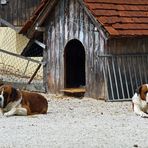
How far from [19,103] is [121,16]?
473 cm

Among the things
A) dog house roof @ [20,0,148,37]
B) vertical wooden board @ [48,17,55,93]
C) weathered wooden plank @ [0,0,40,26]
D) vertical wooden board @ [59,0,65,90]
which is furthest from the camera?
weathered wooden plank @ [0,0,40,26]

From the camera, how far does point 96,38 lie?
54.2 ft

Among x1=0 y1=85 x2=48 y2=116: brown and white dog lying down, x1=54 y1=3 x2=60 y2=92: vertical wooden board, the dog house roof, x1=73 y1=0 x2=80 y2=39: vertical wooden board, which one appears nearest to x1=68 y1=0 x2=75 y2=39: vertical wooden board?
x1=73 y1=0 x2=80 y2=39: vertical wooden board

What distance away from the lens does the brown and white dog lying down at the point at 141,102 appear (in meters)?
13.4

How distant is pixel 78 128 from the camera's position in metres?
11.5

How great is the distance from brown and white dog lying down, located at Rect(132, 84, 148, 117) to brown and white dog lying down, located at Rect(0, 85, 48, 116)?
2005 mm

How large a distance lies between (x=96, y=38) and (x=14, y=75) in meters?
9.19

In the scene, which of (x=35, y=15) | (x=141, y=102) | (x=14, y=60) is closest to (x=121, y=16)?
(x=35, y=15)

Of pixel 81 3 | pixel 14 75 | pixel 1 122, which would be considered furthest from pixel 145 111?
pixel 14 75

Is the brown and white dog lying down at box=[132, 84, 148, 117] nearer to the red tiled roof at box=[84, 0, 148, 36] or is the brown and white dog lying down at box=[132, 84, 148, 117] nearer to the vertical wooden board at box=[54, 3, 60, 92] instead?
the red tiled roof at box=[84, 0, 148, 36]

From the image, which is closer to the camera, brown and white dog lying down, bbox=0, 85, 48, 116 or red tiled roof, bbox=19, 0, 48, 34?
brown and white dog lying down, bbox=0, 85, 48, 116

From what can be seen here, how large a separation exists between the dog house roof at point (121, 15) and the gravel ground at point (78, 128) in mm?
2074

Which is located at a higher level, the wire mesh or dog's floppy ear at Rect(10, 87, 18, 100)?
the wire mesh

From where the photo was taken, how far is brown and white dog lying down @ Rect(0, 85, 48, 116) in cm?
1297
